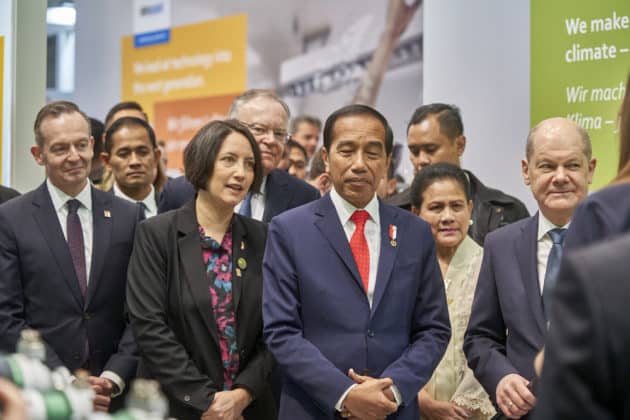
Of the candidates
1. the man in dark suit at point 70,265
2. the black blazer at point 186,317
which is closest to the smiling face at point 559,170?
the black blazer at point 186,317

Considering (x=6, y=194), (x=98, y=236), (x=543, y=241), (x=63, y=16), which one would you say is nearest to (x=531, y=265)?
(x=543, y=241)

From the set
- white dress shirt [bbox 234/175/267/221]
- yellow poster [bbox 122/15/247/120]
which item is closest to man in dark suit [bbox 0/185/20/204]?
white dress shirt [bbox 234/175/267/221]

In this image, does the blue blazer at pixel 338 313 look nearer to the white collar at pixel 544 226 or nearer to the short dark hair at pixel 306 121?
the white collar at pixel 544 226

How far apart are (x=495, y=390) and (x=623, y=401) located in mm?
1937

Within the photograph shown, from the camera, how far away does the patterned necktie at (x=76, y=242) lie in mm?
3562

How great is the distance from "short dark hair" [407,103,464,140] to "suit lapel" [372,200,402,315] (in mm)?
1545

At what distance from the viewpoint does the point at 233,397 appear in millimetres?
3203

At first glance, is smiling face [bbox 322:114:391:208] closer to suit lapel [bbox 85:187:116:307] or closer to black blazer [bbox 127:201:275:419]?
black blazer [bbox 127:201:275:419]

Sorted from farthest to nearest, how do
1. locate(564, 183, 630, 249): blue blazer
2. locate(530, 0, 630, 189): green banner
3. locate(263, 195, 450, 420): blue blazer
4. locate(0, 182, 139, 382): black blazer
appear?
locate(530, 0, 630, 189): green banner < locate(0, 182, 139, 382): black blazer < locate(263, 195, 450, 420): blue blazer < locate(564, 183, 630, 249): blue blazer

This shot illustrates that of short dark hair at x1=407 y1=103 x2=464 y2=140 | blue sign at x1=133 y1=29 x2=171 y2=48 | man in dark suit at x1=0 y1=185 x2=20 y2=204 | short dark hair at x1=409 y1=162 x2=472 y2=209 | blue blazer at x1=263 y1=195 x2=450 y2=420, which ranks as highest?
blue sign at x1=133 y1=29 x2=171 y2=48

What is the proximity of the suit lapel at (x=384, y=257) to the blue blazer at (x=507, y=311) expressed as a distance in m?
0.36

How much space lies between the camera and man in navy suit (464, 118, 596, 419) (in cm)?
304

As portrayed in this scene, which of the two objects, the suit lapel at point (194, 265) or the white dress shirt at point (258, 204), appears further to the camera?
the white dress shirt at point (258, 204)

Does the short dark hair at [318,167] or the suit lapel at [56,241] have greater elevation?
the short dark hair at [318,167]
